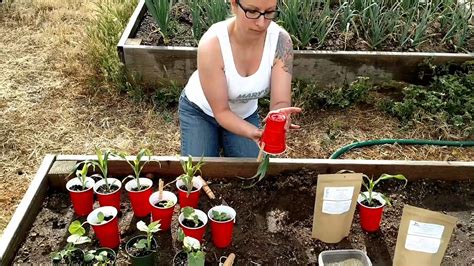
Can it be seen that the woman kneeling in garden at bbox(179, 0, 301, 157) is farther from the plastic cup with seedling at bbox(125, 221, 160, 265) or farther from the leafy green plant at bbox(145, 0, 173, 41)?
the leafy green plant at bbox(145, 0, 173, 41)

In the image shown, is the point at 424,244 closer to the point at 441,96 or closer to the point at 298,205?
the point at 298,205

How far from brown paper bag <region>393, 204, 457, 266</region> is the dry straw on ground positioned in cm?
135

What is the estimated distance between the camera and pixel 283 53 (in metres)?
2.05

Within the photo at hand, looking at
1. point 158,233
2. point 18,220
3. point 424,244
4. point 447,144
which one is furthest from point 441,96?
point 18,220

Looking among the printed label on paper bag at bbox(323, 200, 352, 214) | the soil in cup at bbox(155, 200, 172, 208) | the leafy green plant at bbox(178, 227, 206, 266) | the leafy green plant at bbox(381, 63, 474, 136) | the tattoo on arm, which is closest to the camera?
the leafy green plant at bbox(178, 227, 206, 266)

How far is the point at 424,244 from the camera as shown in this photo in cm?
151

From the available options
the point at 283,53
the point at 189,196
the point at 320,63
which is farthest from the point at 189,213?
the point at 320,63

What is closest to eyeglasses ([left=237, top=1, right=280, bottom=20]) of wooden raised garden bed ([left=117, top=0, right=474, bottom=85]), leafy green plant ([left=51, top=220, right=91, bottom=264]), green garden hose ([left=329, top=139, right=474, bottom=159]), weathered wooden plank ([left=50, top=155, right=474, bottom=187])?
weathered wooden plank ([left=50, top=155, right=474, bottom=187])

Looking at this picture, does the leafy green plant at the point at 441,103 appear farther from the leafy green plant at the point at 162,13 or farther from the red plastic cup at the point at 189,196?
the red plastic cup at the point at 189,196

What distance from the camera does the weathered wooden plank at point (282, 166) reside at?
1.96 metres

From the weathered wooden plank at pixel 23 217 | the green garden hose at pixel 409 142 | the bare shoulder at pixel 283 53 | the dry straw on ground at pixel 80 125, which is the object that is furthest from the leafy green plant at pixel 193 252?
the green garden hose at pixel 409 142

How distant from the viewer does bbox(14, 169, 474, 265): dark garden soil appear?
5.63ft

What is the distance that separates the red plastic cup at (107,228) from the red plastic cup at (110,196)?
7 centimetres

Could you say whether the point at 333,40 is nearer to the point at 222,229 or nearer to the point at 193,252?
the point at 222,229
